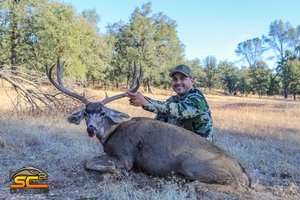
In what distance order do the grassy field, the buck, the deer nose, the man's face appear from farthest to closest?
the man's face, the deer nose, the buck, the grassy field

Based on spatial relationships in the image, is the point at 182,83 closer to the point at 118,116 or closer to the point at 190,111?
the point at 190,111

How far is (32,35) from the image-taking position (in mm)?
24328

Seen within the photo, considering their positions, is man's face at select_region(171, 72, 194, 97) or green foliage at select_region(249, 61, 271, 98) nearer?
man's face at select_region(171, 72, 194, 97)

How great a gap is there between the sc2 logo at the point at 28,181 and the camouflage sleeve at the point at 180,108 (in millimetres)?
1779

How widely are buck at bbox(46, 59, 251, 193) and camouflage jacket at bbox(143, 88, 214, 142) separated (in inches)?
12.6

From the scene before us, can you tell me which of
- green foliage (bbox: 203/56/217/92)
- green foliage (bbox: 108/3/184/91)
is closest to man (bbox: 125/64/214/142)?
green foliage (bbox: 108/3/184/91)

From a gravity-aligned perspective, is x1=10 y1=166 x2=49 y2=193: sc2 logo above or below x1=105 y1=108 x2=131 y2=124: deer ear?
below

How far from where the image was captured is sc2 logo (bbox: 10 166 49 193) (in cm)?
359

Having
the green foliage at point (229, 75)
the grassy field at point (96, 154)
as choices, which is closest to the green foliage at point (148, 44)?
A: the green foliage at point (229, 75)

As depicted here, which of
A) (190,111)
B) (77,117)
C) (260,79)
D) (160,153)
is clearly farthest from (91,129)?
(260,79)

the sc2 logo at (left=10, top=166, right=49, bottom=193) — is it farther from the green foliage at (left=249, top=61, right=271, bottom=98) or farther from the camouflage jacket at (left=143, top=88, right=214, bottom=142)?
the green foliage at (left=249, top=61, right=271, bottom=98)

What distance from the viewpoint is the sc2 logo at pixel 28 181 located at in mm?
3591

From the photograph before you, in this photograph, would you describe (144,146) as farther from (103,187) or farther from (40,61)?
(40,61)

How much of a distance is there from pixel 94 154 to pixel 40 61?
21.0 metres
